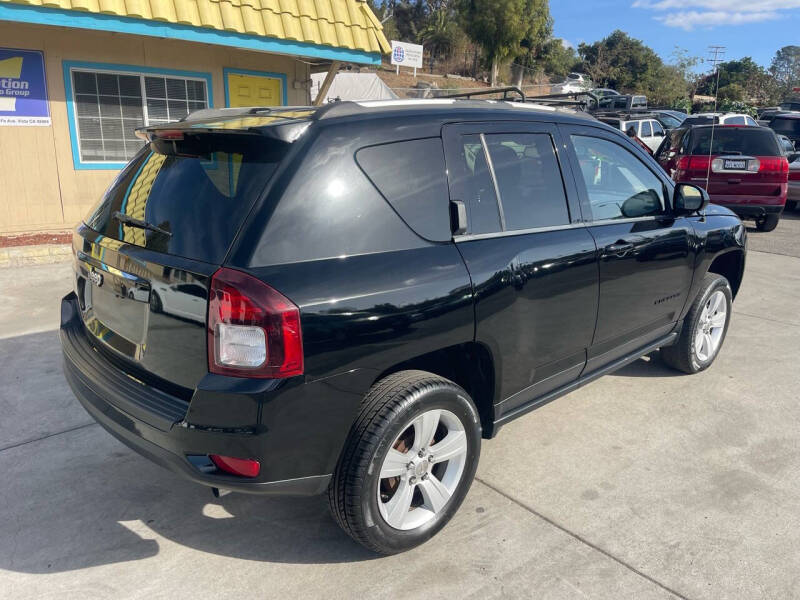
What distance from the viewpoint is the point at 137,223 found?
2.71 meters

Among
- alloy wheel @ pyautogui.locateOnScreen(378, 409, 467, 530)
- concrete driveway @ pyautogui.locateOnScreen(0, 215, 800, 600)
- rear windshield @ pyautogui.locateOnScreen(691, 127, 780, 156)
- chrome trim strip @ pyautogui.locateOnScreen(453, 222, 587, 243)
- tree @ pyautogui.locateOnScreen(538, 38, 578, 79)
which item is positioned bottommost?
concrete driveway @ pyautogui.locateOnScreen(0, 215, 800, 600)

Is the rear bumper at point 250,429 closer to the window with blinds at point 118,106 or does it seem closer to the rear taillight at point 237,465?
the rear taillight at point 237,465

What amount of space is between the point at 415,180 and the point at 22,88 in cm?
773

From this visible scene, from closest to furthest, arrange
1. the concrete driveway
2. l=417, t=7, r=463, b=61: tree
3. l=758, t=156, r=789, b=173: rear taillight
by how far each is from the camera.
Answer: the concrete driveway, l=758, t=156, r=789, b=173: rear taillight, l=417, t=7, r=463, b=61: tree

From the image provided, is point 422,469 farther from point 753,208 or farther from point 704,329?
point 753,208

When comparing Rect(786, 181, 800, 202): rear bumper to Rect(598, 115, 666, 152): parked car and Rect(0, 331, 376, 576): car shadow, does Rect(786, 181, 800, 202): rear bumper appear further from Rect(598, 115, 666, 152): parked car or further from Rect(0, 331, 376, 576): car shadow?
Rect(0, 331, 376, 576): car shadow

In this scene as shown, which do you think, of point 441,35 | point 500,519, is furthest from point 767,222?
point 441,35

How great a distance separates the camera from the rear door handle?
354 centimetres

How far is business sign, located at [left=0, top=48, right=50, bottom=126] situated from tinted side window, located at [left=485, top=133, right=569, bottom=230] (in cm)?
761

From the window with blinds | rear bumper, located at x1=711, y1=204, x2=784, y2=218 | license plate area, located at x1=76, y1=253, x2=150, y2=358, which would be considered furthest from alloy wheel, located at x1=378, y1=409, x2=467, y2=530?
rear bumper, located at x1=711, y1=204, x2=784, y2=218

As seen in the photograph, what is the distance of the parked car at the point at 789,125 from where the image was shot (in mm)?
17250

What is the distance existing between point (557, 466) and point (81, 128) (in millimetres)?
8149

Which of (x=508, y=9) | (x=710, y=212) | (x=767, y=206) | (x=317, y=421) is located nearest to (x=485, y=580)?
(x=317, y=421)

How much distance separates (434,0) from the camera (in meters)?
68.4
